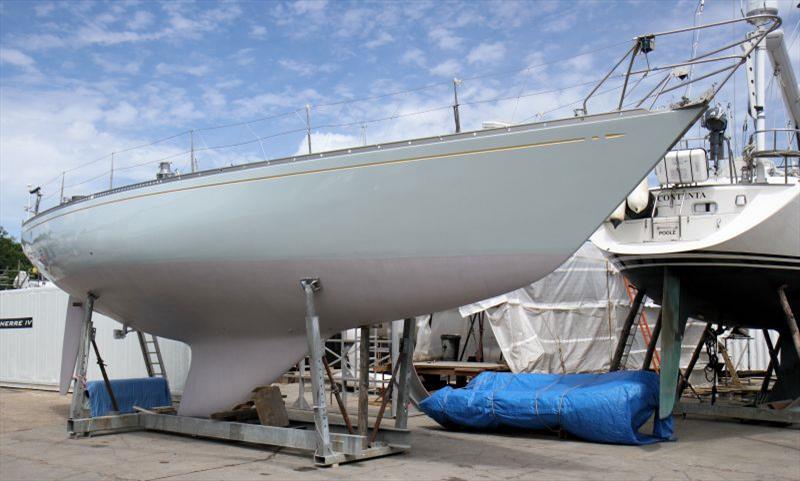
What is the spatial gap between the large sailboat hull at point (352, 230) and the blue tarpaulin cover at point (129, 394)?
204cm

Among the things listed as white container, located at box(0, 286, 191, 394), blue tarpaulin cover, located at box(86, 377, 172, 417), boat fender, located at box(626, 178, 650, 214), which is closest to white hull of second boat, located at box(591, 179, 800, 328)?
boat fender, located at box(626, 178, 650, 214)

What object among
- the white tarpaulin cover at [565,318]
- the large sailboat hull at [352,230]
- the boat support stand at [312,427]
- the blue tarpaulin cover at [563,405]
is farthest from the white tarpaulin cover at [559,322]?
the large sailboat hull at [352,230]

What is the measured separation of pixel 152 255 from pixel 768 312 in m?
9.07

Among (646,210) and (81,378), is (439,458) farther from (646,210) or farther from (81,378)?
(646,210)

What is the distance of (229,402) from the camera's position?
7777mm

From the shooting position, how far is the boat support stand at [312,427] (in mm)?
6445

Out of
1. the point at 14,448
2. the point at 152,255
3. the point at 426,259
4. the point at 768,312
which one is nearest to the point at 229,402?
the point at 152,255

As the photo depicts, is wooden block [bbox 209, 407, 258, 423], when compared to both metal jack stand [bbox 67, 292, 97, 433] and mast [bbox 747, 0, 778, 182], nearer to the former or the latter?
metal jack stand [bbox 67, 292, 97, 433]

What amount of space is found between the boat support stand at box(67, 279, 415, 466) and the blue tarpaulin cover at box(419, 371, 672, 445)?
156cm

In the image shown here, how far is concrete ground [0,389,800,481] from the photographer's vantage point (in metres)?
6.23

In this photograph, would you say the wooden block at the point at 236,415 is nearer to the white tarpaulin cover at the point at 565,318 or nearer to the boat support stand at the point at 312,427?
the boat support stand at the point at 312,427

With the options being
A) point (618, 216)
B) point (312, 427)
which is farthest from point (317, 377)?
point (618, 216)

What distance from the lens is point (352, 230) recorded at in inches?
252

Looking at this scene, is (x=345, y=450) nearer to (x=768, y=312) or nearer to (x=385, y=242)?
(x=385, y=242)
